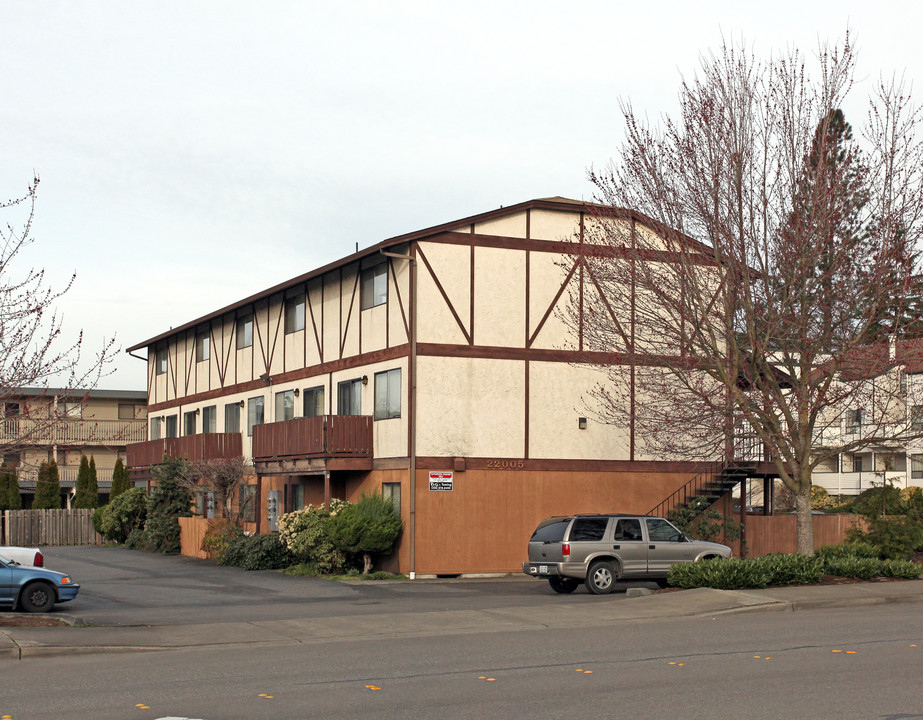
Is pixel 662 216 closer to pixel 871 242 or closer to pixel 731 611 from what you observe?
pixel 871 242

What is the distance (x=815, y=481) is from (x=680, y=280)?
55.1 metres

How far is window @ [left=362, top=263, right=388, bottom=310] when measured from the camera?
30547 millimetres

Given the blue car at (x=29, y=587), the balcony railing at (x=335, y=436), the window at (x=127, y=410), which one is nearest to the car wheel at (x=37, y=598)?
the blue car at (x=29, y=587)

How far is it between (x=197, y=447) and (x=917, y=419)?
85.4ft

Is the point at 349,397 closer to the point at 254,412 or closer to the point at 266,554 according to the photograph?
the point at 266,554

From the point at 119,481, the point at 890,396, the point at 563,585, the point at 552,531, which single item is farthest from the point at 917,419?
the point at 119,481

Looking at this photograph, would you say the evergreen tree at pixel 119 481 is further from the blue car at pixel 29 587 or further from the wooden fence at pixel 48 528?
the blue car at pixel 29 587

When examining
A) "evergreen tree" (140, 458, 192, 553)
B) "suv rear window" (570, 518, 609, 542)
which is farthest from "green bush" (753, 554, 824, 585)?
"evergreen tree" (140, 458, 192, 553)

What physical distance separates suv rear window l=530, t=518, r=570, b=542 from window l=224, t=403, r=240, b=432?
19187 millimetres

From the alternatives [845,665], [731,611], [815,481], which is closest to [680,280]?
[731,611]

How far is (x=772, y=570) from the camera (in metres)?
21.4

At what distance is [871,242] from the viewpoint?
21.6m

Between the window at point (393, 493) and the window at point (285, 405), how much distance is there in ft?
23.2

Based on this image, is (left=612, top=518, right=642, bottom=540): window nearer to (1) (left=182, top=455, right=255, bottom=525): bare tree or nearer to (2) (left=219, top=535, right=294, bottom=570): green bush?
(2) (left=219, top=535, right=294, bottom=570): green bush
